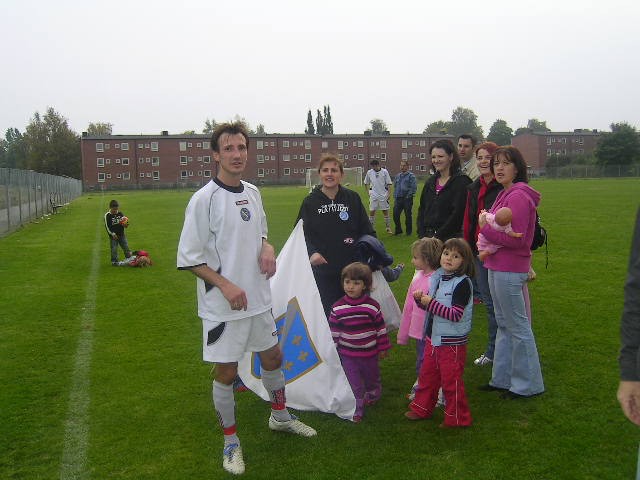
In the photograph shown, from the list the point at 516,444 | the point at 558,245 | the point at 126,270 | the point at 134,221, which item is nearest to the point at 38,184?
the point at 134,221

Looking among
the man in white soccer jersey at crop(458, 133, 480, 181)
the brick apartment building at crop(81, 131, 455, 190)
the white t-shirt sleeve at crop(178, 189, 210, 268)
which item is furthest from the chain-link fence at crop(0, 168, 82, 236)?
the brick apartment building at crop(81, 131, 455, 190)

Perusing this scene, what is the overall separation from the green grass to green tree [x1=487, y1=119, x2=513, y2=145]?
4827 inches

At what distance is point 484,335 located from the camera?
6.31m

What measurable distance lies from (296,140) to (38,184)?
62.5 metres

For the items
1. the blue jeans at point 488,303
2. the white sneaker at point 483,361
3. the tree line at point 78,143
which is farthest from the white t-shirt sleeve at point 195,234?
the tree line at point 78,143

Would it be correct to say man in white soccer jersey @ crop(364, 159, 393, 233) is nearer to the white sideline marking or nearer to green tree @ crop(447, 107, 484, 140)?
the white sideline marking

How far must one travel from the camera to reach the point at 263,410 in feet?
15.3

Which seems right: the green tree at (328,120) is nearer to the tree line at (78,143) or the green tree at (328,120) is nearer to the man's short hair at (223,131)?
→ the tree line at (78,143)

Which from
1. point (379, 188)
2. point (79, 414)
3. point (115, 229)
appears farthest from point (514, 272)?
point (379, 188)

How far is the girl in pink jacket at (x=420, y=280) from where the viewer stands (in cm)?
437

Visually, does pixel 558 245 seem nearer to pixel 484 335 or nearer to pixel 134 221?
pixel 484 335

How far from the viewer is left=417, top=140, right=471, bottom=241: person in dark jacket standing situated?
535 centimetres

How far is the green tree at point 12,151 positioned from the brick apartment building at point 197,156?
32.3 m

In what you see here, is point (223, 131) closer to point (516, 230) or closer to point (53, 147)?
point (516, 230)
